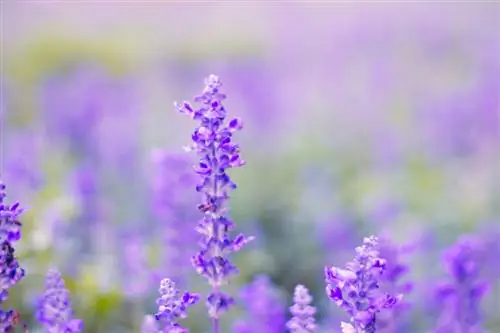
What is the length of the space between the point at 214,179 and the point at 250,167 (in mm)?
4534

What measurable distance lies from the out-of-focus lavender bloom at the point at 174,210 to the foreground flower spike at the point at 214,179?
1482 mm

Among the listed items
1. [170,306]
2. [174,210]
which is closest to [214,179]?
[170,306]

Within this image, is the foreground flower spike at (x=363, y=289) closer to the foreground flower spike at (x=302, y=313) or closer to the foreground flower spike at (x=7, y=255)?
the foreground flower spike at (x=302, y=313)

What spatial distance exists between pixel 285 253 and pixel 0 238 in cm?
308

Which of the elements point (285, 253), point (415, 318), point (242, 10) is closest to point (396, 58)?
point (242, 10)

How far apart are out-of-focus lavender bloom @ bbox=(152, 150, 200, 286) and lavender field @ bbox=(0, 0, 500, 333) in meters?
0.01

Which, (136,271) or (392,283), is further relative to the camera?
(136,271)

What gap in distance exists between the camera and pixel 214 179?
2529 millimetres

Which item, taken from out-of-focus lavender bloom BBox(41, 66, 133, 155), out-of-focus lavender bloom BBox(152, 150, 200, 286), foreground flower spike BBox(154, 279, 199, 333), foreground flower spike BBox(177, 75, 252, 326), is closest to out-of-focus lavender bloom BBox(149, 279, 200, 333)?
foreground flower spike BBox(154, 279, 199, 333)

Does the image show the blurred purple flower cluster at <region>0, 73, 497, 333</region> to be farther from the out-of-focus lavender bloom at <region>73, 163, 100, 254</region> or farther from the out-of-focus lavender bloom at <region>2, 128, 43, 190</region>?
the out-of-focus lavender bloom at <region>2, 128, 43, 190</region>

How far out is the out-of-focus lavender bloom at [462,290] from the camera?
121 inches

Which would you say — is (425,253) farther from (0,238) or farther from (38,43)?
(38,43)

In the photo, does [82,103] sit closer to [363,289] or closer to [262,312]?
[262,312]

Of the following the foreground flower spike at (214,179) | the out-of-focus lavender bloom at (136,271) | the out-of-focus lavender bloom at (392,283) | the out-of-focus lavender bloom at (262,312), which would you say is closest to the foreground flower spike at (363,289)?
the foreground flower spike at (214,179)
